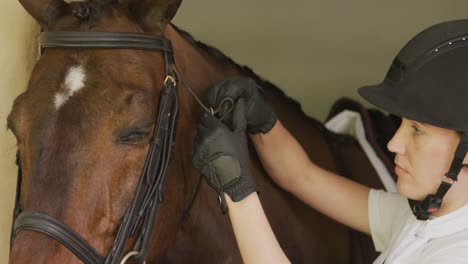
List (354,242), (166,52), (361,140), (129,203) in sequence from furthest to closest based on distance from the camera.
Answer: (361,140), (354,242), (166,52), (129,203)

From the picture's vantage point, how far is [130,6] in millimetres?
1572

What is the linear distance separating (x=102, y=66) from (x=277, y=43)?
2106 millimetres

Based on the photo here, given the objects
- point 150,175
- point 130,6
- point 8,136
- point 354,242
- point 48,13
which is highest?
point 130,6

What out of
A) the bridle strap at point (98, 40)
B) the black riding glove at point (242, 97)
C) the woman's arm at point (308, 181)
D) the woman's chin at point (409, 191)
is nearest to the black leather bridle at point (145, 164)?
the bridle strap at point (98, 40)

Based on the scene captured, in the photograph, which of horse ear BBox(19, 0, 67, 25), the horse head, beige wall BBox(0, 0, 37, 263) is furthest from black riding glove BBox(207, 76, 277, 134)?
beige wall BBox(0, 0, 37, 263)

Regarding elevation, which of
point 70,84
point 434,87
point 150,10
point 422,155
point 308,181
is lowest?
point 308,181

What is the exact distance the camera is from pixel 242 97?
5.44 ft

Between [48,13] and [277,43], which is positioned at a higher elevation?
[48,13]

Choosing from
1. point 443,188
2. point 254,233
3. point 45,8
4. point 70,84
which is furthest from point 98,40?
point 443,188

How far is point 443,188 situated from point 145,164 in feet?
2.10

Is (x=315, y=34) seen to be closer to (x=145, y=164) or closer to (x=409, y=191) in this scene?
(x=409, y=191)

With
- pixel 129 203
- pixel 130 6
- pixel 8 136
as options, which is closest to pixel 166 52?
pixel 130 6

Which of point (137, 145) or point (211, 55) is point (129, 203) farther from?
point (211, 55)

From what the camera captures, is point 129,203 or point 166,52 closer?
point 129,203
